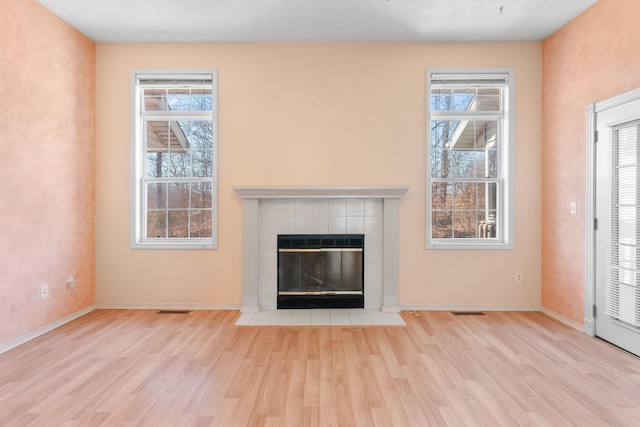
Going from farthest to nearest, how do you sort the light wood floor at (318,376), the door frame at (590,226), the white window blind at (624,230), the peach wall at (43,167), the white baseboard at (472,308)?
the white baseboard at (472,308)
the door frame at (590,226)
the peach wall at (43,167)
the white window blind at (624,230)
the light wood floor at (318,376)

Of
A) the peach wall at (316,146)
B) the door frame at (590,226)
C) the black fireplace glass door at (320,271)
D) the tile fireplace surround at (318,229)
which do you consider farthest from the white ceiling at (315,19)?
the black fireplace glass door at (320,271)

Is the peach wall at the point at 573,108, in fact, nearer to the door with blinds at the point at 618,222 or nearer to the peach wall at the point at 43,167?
the door with blinds at the point at 618,222

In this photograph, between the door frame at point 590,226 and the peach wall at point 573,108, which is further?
the door frame at point 590,226

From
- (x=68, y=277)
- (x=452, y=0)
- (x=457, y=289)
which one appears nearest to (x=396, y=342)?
(x=457, y=289)

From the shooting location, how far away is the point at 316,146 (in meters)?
4.07

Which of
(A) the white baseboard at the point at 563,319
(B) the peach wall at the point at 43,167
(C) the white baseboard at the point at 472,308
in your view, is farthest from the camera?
(C) the white baseboard at the point at 472,308

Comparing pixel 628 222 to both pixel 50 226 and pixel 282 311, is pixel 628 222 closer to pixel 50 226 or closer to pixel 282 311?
pixel 282 311

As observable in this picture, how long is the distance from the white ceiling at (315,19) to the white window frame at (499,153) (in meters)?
0.37

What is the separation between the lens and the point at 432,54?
4051 millimetres

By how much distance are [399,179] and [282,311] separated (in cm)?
201

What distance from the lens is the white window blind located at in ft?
9.34

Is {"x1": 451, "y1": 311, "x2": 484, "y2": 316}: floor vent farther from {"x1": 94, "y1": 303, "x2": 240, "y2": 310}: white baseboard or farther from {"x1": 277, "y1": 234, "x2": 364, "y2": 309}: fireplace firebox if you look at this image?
{"x1": 94, "y1": 303, "x2": 240, "y2": 310}: white baseboard

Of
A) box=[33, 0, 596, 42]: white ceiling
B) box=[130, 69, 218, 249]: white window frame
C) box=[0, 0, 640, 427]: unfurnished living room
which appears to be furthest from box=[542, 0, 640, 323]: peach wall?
box=[130, 69, 218, 249]: white window frame

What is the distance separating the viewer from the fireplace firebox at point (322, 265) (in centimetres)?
409
